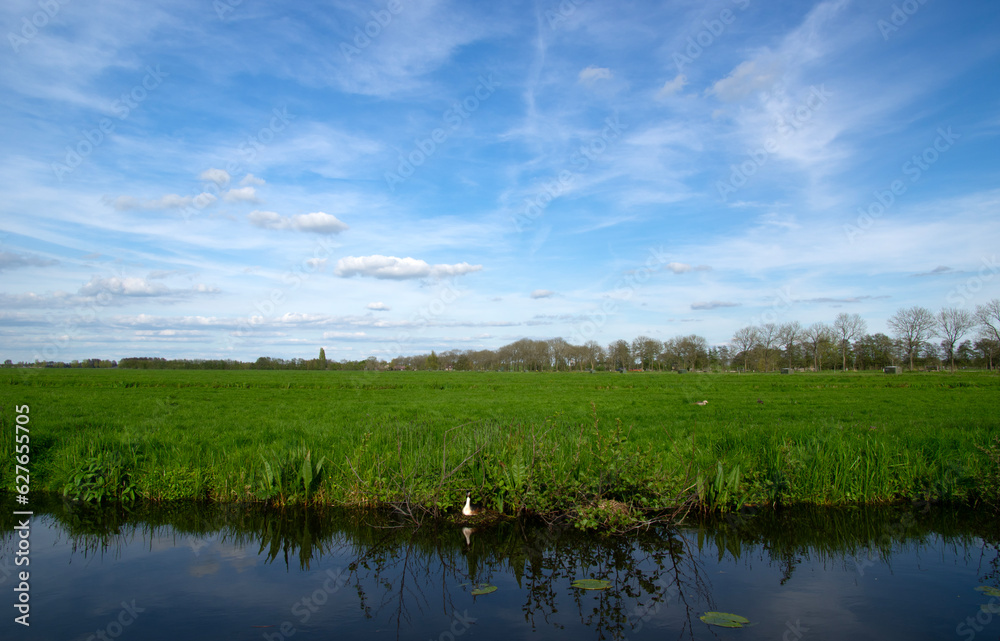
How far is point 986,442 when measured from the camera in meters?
12.0

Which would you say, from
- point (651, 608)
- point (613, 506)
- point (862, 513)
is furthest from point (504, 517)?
point (862, 513)

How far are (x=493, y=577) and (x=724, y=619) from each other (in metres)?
2.89

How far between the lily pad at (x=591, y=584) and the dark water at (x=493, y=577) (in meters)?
0.16

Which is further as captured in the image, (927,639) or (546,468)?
(546,468)

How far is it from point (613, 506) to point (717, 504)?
2.43 metres

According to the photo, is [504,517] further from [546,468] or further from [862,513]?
[862,513]

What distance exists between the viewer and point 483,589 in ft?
21.6

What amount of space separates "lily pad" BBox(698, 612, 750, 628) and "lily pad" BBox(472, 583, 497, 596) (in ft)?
8.30

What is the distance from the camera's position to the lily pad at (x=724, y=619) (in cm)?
564

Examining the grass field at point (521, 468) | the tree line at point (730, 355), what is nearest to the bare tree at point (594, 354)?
the tree line at point (730, 355)

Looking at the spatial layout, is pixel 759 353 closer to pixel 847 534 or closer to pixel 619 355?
pixel 619 355

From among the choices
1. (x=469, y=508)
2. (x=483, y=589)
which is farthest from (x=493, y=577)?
(x=469, y=508)

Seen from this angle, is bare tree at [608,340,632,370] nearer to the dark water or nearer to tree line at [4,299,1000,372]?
tree line at [4,299,1000,372]

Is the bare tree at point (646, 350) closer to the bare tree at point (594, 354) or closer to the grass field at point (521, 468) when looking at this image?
the bare tree at point (594, 354)
